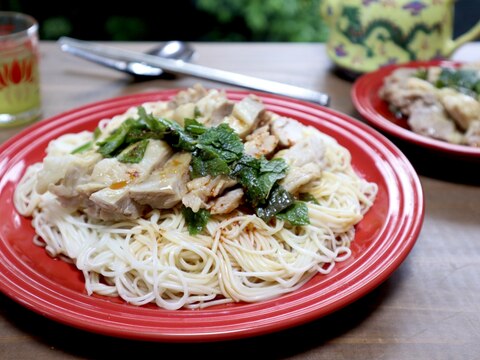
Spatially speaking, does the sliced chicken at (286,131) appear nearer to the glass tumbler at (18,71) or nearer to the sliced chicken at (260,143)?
the sliced chicken at (260,143)

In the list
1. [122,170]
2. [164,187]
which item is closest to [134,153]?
[122,170]

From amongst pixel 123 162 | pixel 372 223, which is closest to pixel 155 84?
pixel 123 162

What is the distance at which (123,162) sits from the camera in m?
1.71

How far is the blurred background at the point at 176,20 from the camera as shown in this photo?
5.38 m

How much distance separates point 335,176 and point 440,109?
0.72 meters

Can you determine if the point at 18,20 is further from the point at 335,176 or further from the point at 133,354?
the point at 133,354

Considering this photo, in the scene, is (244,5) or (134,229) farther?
(244,5)

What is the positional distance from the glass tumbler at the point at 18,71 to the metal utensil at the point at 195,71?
404 mm

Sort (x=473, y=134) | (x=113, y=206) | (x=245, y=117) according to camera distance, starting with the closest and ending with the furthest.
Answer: (x=113, y=206) → (x=245, y=117) → (x=473, y=134)

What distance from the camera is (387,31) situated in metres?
2.85

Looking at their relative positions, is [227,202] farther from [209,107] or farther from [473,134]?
[473,134]

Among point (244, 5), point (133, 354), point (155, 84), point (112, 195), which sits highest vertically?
point (112, 195)

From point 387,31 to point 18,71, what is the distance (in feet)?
6.01

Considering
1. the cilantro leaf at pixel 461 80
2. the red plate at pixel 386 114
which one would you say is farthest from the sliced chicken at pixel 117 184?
the cilantro leaf at pixel 461 80
